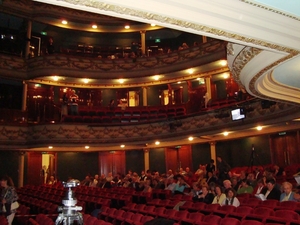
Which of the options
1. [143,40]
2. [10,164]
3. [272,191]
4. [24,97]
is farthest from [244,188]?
[143,40]

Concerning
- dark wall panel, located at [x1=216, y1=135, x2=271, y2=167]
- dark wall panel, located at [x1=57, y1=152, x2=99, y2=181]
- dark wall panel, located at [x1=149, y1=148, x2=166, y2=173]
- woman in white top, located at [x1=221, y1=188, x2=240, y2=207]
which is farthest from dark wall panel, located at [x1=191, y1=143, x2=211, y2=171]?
woman in white top, located at [x1=221, y1=188, x2=240, y2=207]

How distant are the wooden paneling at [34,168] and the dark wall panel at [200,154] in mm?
7672

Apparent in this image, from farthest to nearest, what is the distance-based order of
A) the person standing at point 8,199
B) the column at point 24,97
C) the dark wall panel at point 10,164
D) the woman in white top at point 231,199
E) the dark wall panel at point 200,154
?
the column at point 24,97 < the dark wall panel at point 200,154 < the dark wall panel at point 10,164 < the person standing at point 8,199 < the woman in white top at point 231,199

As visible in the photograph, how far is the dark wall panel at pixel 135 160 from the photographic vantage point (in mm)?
17430

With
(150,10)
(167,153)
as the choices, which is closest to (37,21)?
(167,153)

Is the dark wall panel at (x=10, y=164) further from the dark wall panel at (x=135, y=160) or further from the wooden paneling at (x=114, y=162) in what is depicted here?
the dark wall panel at (x=135, y=160)

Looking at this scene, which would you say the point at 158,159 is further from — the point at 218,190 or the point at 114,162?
the point at 218,190

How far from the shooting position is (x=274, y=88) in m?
6.09

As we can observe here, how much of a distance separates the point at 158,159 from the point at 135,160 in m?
1.32

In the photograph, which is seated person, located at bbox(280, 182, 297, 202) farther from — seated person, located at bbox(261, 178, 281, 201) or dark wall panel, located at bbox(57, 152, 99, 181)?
dark wall panel, located at bbox(57, 152, 99, 181)

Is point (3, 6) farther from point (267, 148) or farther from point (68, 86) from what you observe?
point (267, 148)

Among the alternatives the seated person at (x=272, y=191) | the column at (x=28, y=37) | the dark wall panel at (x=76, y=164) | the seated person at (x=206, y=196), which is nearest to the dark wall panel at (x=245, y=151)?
the seated person at (x=206, y=196)

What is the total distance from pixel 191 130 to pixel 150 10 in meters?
10.7

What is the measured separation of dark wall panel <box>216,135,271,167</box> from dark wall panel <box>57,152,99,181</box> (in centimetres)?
667
